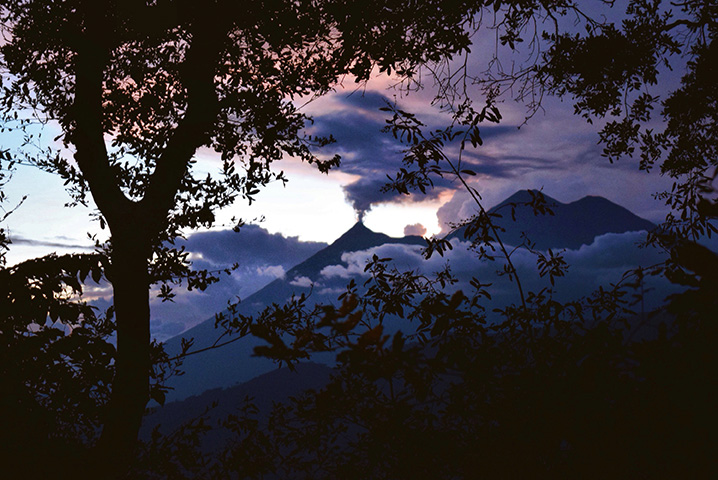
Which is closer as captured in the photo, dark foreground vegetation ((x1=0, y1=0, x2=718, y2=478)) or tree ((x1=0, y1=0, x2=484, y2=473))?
Result: dark foreground vegetation ((x1=0, y1=0, x2=718, y2=478))

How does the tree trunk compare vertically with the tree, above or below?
below

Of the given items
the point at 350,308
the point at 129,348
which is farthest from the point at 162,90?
the point at 350,308

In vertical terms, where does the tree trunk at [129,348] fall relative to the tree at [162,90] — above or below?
below

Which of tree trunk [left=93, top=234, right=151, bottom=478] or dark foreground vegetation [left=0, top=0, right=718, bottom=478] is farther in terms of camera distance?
tree trunk [left=93, top=234, right=151, bottom=478]

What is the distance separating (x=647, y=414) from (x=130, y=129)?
10.4 m

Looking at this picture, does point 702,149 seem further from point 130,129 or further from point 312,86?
point 130,129

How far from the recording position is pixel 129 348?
7156 millimetres

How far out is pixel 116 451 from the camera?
6.74 m

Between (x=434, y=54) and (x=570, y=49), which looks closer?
(x=434, y=54)

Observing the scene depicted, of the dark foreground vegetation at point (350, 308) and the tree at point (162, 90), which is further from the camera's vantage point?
the tree at point (162, 90)

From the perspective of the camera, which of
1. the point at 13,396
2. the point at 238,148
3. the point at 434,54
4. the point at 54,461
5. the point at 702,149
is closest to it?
the point at 13,396

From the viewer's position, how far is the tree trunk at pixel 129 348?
689 cm

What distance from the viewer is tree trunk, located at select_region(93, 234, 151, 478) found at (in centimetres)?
689

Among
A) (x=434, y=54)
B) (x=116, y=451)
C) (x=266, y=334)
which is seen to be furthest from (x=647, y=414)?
(x=434, y=54)
